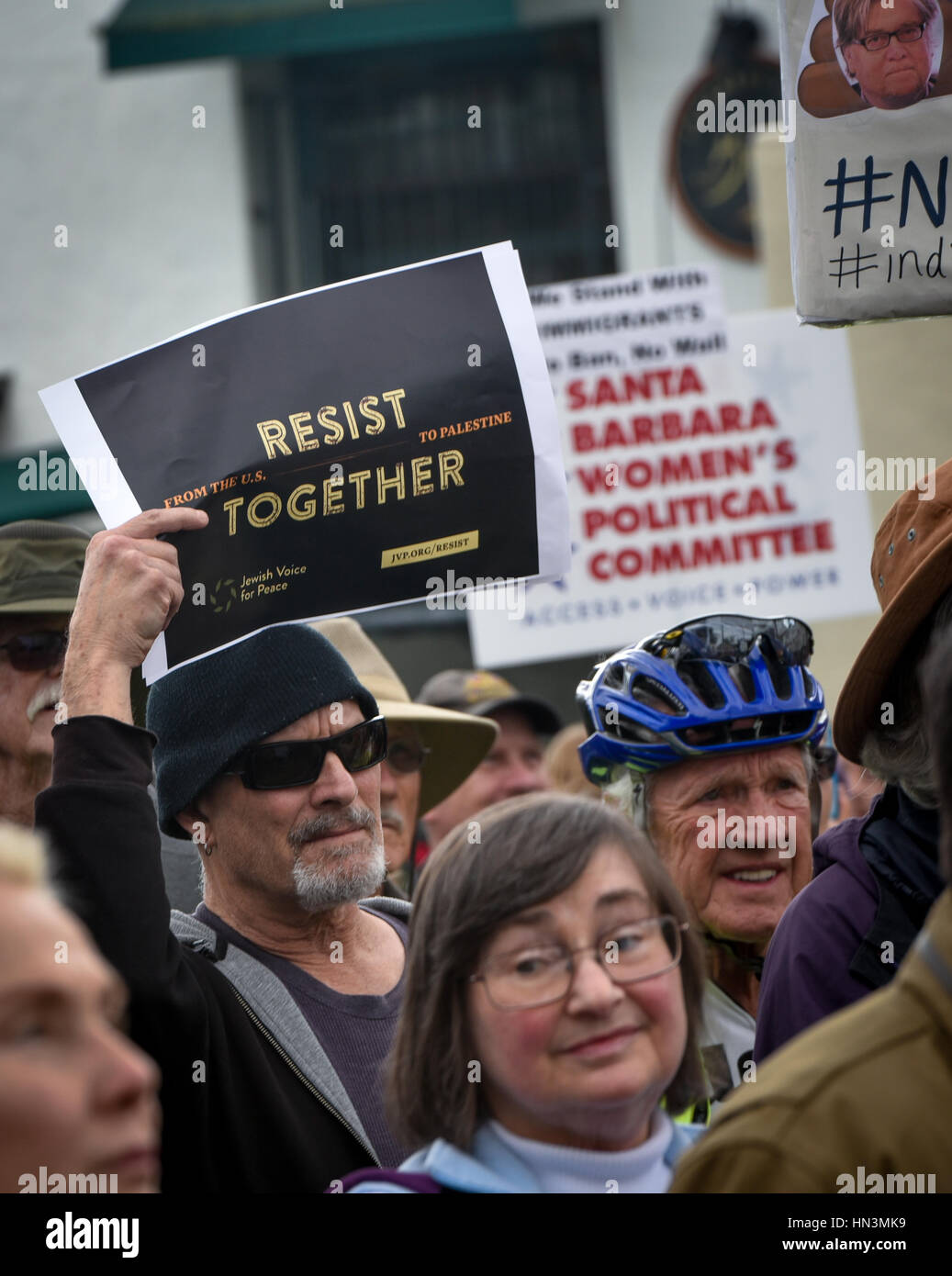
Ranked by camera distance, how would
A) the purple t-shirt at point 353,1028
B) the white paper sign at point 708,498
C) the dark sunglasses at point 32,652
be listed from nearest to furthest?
the purple t-shirt at point 353,1028 < the dark sunglasses at point 32,652 < the white paper sign at point 708,498

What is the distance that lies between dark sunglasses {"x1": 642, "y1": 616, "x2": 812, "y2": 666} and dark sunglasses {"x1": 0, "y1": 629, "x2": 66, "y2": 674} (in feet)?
3.95

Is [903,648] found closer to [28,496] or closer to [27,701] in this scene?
[27,701]

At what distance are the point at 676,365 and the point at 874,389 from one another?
0.84 metres

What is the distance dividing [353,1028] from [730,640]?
1.12 metres

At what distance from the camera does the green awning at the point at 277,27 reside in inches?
500

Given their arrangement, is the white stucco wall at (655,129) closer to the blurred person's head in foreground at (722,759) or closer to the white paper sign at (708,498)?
the white paper sign at (708,498)

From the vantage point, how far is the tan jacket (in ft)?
5.12

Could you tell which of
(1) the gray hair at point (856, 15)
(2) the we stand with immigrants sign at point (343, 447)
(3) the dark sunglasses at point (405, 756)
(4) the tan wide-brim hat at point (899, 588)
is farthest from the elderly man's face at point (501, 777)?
(1) the gray hair at point (856, 15)

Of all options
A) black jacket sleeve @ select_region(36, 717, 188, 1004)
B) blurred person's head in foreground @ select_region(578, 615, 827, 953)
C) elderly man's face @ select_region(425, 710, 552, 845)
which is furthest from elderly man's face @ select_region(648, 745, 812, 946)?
elderly man's face @ select_region(425, 710, 552, 845)

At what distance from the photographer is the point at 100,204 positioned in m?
13.7

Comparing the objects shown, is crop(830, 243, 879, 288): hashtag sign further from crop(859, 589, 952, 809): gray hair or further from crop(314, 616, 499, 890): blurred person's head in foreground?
crop(314, 616, 499, 890): blurred person's head in foreground

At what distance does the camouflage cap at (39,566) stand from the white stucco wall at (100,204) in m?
10.2

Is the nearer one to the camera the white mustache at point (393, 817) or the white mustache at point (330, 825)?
the white mustache at point (330, 825)
